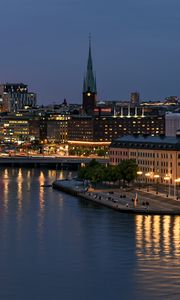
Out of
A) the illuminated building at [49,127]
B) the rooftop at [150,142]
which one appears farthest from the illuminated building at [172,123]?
the illuminated building at [49,127]

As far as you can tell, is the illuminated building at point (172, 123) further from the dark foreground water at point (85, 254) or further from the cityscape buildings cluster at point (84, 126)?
the dark foreground water at point (85, 254)

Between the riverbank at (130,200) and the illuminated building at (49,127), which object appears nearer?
the riverbank at (130,200)

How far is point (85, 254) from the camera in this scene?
81.8 feet

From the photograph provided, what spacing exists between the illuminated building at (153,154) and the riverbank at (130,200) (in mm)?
3959

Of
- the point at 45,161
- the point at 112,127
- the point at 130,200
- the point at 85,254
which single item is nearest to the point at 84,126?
the point at 112,127

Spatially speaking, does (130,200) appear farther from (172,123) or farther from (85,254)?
(172,123)

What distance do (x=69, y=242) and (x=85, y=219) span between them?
5.24 metres

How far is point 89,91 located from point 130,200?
71.2m

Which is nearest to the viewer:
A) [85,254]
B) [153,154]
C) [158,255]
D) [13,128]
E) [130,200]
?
[158,255]

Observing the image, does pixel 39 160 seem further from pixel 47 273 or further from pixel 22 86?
pixel 22 86

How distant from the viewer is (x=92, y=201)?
38.5m

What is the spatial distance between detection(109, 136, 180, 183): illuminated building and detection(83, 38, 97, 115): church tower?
50.7m

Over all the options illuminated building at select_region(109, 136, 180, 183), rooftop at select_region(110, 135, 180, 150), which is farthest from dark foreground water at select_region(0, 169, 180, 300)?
rooftop at select_region(110, 135, 180, 150)

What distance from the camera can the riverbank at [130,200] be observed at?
34.1 metres
